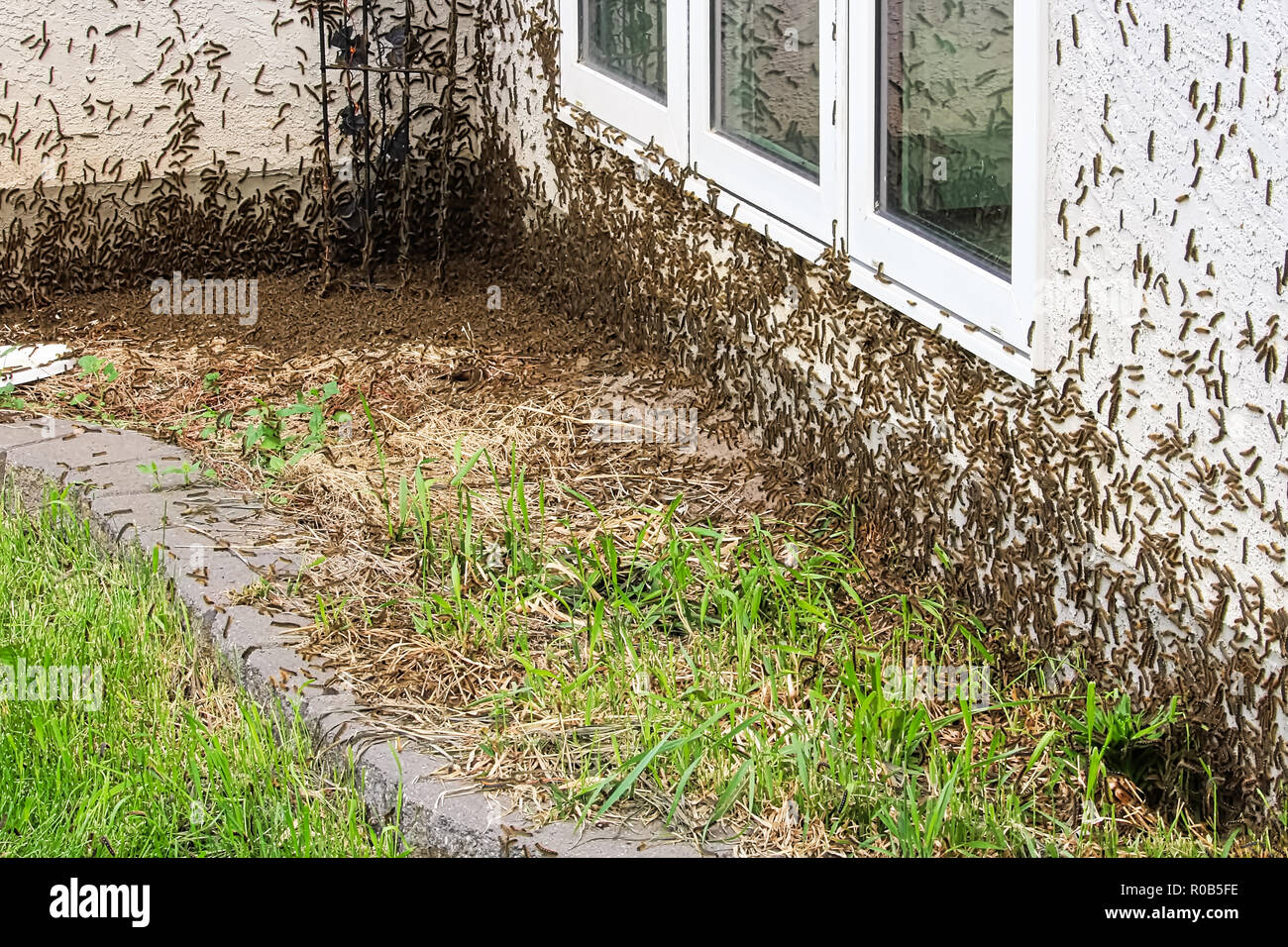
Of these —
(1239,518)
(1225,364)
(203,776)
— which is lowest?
(203,776)

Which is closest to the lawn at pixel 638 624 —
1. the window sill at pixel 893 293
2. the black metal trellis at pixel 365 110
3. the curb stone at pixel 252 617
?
the curb stone at pixel 252 617

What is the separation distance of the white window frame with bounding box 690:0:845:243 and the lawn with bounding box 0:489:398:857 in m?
1.83

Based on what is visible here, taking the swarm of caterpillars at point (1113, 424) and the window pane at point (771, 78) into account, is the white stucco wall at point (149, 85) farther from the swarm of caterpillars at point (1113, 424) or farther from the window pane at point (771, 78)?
the swarm of caterpillars at point (1113, 424)

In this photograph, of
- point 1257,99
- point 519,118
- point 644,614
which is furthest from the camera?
point 519,118

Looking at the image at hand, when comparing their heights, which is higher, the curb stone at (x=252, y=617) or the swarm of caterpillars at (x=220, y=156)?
the swarm of caterpillars at (x=220, y=156)

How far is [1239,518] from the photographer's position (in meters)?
2.83

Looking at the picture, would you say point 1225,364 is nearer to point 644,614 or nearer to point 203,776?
point 644,614

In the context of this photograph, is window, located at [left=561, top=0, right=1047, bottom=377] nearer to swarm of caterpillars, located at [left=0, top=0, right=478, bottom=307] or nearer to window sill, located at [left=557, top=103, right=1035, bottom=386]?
window sill, located at [left=557, top=103, right=1035, bottom=386]

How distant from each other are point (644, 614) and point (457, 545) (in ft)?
1.87

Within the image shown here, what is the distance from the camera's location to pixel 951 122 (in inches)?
140

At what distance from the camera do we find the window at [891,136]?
3.31 metres

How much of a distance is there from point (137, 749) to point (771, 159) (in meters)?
2.26

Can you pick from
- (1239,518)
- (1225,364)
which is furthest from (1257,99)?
(1239,518)

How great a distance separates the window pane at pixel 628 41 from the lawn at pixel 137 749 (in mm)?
2283
